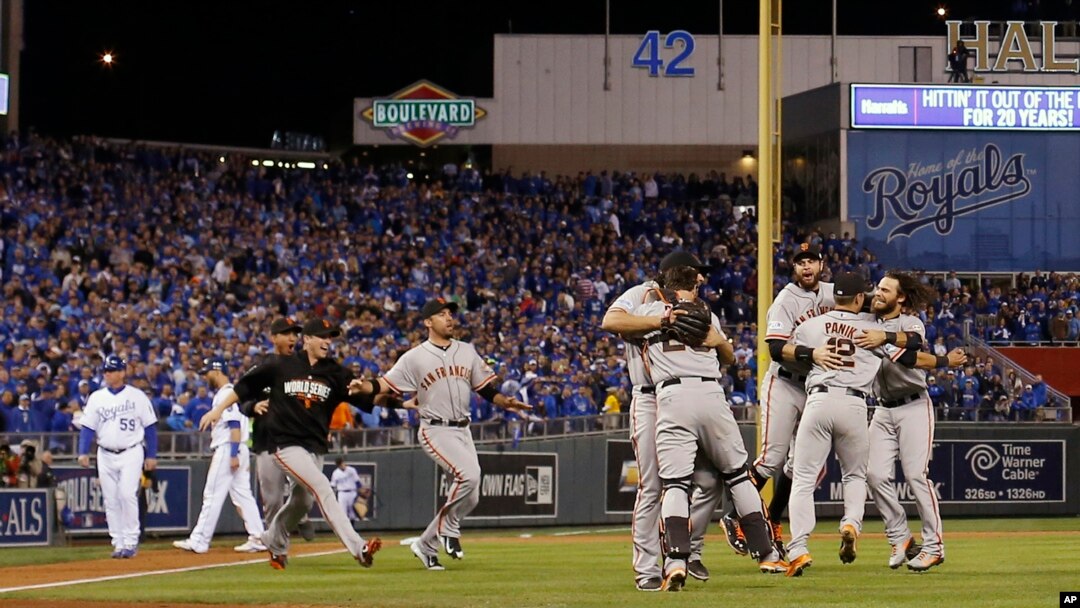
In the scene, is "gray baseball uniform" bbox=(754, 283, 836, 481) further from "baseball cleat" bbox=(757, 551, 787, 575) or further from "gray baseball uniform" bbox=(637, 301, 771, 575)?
"gray baseball uniform" bbox=(637, 301, 771, 575)

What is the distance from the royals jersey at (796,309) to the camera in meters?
12.2

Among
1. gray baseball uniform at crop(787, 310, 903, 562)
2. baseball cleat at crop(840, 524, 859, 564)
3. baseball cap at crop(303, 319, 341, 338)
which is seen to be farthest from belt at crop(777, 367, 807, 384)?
baseball cap at crop(303, 319, 341, 338)

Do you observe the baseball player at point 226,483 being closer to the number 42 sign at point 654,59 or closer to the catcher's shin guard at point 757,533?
the catcher's shin guard at point 757,533

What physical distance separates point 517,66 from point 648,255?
10.3 meters

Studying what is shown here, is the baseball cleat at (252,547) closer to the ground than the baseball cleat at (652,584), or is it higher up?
closer to the ground

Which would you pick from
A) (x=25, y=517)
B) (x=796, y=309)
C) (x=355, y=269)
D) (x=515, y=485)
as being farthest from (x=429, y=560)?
(x=355, y=269)

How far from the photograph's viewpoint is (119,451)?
53.8 ft

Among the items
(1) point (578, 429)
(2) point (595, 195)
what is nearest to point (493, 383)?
(1) point (578, 429)

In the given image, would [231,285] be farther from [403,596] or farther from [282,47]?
[282,47]

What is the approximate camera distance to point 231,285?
94.7 feet

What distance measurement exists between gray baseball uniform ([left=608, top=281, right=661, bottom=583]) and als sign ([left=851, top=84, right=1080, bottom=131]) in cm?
3071

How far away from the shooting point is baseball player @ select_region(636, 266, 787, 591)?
33.4 ft

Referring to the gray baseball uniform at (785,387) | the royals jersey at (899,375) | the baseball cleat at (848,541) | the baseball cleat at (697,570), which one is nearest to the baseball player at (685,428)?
the baseball cleat at (697,570)

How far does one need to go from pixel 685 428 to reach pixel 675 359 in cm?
43
